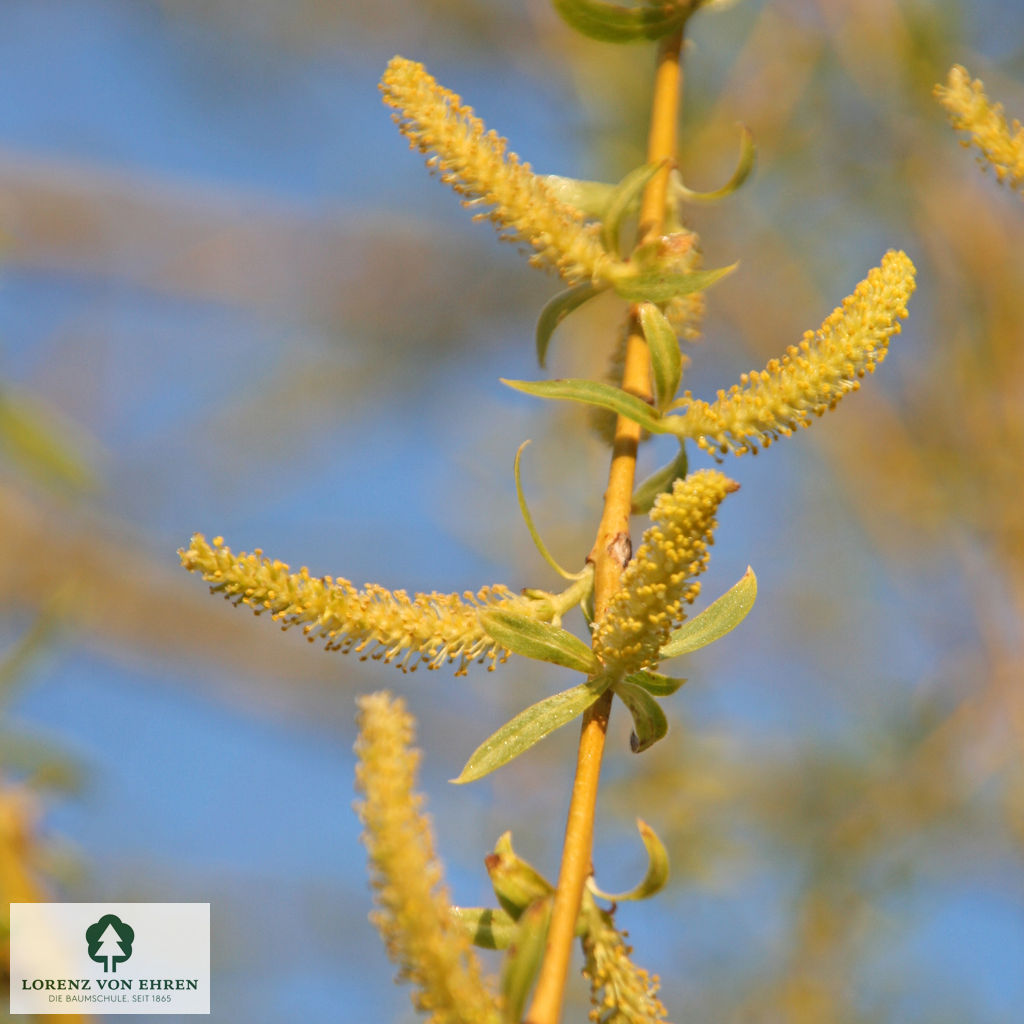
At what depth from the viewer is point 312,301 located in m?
4.36

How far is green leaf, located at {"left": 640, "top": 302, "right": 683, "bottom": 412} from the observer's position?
581mm

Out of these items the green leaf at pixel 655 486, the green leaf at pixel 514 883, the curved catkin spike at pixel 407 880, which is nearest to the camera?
the curved catkin spike at pixel 407 880

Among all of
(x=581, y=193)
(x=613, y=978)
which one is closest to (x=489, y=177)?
(x=581, y=193)

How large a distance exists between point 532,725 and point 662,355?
7.5 inches

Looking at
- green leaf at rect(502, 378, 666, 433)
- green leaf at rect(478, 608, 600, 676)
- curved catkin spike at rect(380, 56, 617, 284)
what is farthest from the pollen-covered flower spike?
curved catkin spike at rect(380, 56, 617, 284)

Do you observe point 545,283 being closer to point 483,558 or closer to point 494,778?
point 483,558

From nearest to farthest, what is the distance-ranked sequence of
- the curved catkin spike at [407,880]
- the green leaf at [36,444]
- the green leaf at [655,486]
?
the curved catkin spike at [407,880], the green leaf at [655,486], the green leaf at [36,444]

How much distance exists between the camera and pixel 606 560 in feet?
1.82

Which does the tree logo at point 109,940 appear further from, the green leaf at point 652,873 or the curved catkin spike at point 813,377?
the curved catkin spike at point 813,377

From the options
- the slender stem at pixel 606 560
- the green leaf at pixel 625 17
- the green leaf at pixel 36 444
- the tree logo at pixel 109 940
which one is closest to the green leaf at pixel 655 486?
the slender stem at pixel 606 560

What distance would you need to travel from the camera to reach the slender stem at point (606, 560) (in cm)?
45

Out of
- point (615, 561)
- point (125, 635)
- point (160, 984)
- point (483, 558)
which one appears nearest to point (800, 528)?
point (483, 558)

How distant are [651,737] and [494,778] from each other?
49.8 inches

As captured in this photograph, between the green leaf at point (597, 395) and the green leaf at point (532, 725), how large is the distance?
122mm
